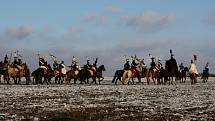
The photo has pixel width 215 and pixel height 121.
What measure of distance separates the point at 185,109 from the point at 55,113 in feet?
16.0

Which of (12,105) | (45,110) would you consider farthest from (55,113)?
(12,105)

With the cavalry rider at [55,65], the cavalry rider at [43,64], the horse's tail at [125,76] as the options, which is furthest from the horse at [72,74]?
the horse's tail at [125,76]

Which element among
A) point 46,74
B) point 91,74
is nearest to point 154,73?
point 91,74

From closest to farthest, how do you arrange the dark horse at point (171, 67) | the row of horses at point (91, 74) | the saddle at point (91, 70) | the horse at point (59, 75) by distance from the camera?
the dark horse at point (171, 67)
the row of horses at point (91, 74)
the saddle at point (91, 70)
the horse at point (59, 75)

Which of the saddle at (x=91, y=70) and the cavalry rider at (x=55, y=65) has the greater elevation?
the cavalry rider at (x=55, y=65)

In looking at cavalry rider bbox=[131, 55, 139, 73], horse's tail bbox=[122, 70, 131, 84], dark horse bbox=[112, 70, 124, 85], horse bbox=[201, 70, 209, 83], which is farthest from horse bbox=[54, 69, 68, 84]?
horse bbox=[201, 70, 209, 83]

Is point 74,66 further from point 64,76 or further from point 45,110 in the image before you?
point 45,110

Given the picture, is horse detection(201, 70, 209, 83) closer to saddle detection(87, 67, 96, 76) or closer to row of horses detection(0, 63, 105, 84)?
row of horses detection(0, 63, 105, 84)

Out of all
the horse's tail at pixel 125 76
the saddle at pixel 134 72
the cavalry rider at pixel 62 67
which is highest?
the cavalry rider at pixel 62 67

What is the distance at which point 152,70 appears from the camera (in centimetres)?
5384

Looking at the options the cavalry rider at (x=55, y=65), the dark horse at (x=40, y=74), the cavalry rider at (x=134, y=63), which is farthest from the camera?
the cavalry rider at (x=55, y=65)

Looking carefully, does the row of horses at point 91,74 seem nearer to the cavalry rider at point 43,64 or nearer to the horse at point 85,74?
the horse at point 85,74

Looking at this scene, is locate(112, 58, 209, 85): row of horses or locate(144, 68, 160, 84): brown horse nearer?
locate(112, 58, 209, 85): row of horses

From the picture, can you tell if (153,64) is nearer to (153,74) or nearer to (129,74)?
(153,74)
